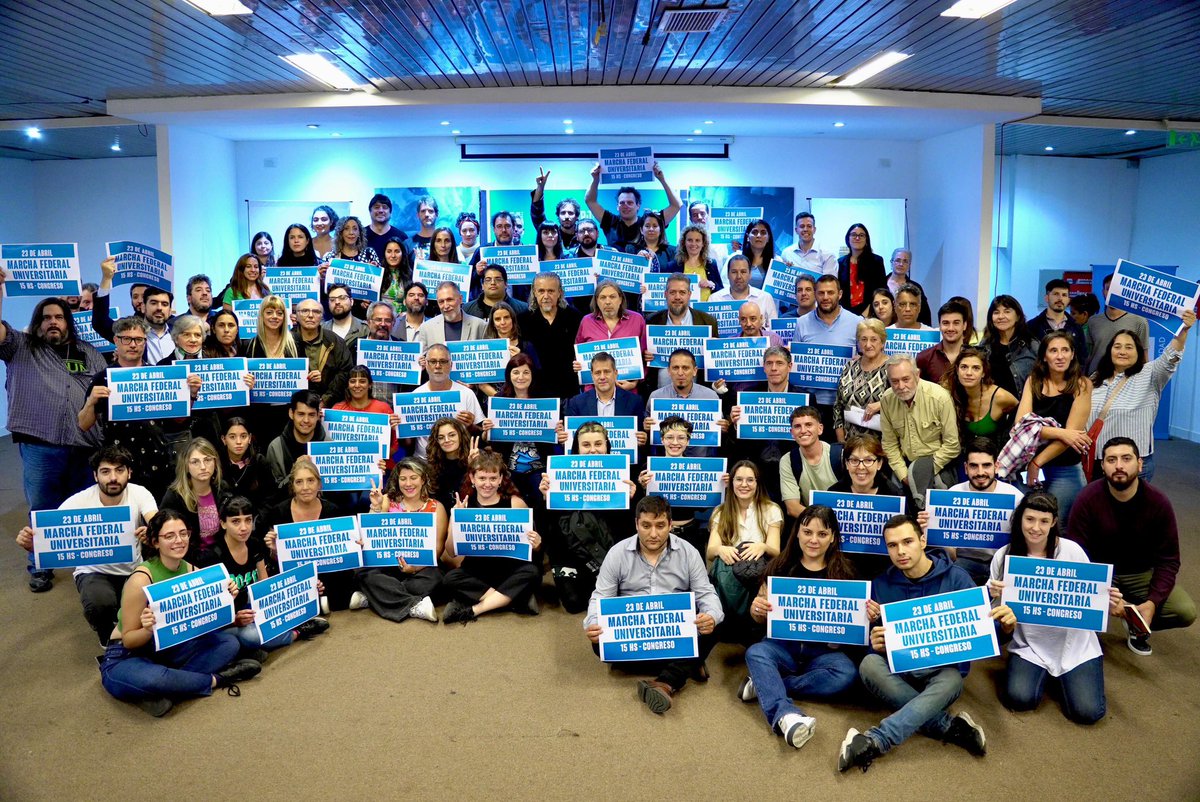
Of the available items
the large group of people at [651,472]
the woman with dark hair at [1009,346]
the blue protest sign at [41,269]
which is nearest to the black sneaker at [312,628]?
the large group of people at [651,472]

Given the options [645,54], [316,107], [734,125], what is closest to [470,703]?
[645,54]

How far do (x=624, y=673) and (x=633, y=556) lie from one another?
61 centimetres

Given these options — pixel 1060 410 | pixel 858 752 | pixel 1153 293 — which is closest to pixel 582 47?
pixel 1060 410

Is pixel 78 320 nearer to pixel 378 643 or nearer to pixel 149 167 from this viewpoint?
pixel 378 643

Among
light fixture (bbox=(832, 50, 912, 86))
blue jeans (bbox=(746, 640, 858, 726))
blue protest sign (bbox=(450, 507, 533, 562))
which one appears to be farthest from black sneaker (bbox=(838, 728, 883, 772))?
light fixture (bbox=(832, 50, 912, 86))

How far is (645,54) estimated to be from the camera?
729cm

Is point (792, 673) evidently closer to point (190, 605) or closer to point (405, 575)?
point (405, 575)

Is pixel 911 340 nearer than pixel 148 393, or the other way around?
pixel 148 393

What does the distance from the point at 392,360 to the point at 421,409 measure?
0.53m

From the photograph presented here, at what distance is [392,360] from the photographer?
646 centimetres

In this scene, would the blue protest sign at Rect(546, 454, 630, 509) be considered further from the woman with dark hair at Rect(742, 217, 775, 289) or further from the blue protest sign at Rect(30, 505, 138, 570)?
the woman with dark hair at Rect(742, 217, 775, 289)

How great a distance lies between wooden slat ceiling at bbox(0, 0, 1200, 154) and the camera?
5883 millimetres

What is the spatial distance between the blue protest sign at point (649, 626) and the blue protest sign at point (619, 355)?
223cm

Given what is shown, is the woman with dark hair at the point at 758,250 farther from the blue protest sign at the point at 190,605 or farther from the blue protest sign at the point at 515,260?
the blue protest sign at the point at 190,605
